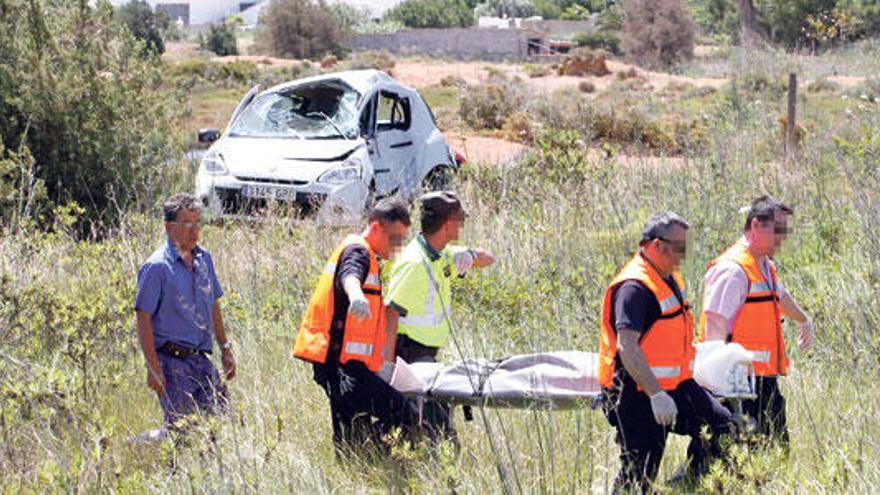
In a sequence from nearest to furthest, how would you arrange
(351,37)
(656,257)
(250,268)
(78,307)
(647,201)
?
1. (656,257)
2. (78,307)
3. (250,268)
4. (647,201)
5. (351,37)

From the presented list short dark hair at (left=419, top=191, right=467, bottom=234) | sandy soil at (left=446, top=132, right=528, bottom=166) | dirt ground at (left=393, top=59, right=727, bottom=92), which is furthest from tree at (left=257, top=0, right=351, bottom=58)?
short dark hair at (left=419, top=191, right=467, bottom=234)

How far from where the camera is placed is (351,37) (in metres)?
62.6

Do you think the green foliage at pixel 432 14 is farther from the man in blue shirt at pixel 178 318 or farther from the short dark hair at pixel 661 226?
the short dark hair at pixel 661 226

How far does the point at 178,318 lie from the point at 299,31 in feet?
172

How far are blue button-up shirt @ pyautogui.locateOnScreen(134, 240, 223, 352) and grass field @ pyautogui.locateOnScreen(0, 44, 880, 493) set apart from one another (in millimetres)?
340

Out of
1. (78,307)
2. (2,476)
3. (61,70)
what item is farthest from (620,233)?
(61,70)

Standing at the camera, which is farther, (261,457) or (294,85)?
(294,85)

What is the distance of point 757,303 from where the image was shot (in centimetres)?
539

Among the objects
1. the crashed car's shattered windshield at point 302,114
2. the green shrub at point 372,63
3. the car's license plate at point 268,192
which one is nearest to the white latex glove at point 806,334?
the car's license plate at point 268,192

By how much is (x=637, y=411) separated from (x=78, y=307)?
322cm

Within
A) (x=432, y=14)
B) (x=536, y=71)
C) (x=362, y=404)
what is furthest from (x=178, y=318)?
(x=432, y=14)

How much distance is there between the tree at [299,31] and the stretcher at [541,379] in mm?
51387

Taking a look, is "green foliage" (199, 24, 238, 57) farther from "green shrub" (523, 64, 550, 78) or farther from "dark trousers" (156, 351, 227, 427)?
"dark trousers" (156, 351, 227, 427)

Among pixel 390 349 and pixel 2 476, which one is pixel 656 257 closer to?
pixel 390 349
